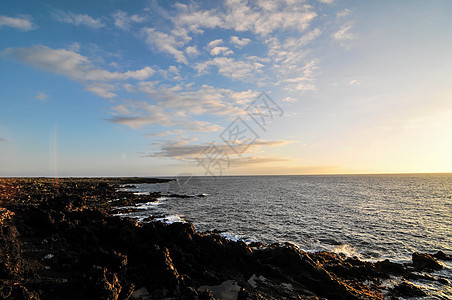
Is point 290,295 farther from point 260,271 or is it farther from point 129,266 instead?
point 129,266

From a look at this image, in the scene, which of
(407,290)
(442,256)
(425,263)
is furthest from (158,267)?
(442,256)

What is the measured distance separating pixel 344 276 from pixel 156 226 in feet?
50.3

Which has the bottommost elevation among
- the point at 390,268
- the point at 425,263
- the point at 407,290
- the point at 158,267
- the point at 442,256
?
the point at 442,256

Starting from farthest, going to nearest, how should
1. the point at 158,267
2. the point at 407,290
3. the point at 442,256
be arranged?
the point at 442,256
the point at 407,290
the point at 158,267

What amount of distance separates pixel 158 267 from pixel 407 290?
16.6 meters

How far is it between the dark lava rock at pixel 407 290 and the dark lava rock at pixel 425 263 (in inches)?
212

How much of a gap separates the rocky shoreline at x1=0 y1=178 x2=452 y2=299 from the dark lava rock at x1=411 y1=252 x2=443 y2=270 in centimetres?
7

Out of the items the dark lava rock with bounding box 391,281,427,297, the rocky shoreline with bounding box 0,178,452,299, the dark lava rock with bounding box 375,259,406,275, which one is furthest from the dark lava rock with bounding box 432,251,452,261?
the dark lava rock with bounding box 391,281,427,297

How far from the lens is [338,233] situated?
94.8 feet

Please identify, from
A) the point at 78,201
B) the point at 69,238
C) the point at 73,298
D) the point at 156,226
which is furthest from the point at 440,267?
the point at 78,201

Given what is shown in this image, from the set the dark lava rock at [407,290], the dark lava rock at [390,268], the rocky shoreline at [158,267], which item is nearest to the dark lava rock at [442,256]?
the rocky shoreline at [158,267]

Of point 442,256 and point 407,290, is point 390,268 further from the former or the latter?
point 442,256

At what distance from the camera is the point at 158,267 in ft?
41.5

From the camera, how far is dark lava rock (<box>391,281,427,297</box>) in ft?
46.2
